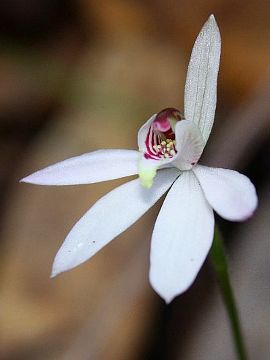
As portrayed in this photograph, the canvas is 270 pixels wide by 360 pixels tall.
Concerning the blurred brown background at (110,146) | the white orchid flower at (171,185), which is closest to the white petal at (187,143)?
the white orchid flower at (171,185)

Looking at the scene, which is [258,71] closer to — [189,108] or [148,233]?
[148,233]

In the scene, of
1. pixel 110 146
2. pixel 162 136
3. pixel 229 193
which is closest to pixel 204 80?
pixel 162 136

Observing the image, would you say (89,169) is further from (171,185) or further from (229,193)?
(229,193)

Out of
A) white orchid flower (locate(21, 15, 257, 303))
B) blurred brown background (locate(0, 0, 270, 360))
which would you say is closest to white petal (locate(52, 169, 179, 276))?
white orchid flower (locate(21, 15, 257, 303))

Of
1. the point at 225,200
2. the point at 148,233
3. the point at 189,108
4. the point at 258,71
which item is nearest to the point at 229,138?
the point at 148,233

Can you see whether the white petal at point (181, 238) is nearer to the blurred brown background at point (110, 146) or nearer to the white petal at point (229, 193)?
the white petal at point (229, 193)

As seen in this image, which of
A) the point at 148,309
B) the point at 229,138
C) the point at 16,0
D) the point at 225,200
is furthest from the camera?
the point at 16,0

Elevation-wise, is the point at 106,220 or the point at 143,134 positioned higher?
the point at 143,134

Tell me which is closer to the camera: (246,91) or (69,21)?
(246,91)
